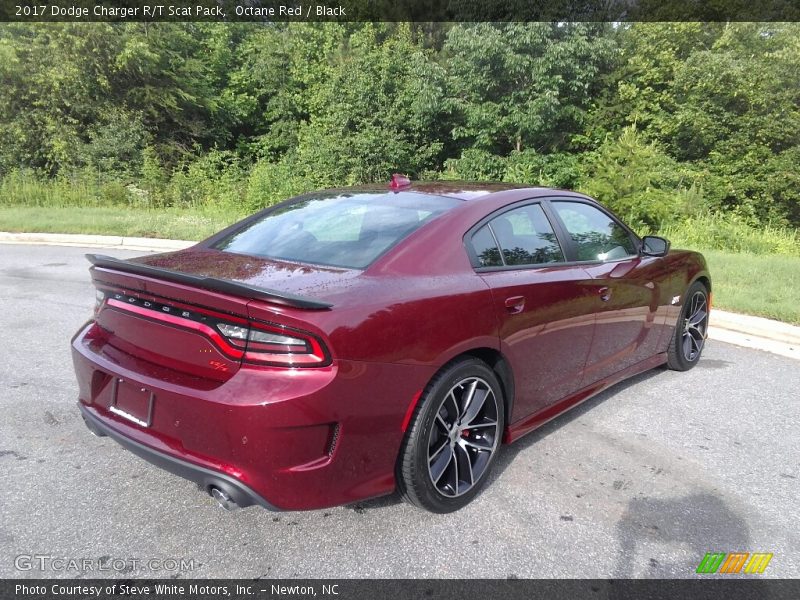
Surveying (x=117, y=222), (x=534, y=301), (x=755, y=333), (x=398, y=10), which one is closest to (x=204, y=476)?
(x=534, y=301)

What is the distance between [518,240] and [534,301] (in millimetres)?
380

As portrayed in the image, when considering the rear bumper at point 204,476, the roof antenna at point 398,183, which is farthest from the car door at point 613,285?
the rear bumper at point 204,476

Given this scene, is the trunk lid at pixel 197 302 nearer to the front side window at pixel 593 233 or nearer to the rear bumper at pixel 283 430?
the rear bumper at pixel 283 430

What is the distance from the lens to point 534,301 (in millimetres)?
3119

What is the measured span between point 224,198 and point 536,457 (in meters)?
16.5

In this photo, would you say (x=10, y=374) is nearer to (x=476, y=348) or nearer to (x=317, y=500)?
(x=317, y=500)

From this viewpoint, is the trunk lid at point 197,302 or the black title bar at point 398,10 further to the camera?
the black title bar at point 398,10

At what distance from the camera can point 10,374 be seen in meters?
4.45

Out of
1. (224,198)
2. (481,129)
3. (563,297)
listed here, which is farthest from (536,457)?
(481,129)

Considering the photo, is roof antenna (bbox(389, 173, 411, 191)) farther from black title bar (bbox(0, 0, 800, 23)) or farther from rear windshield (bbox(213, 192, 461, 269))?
black title bar (bbox(0, 0, 800, 23))

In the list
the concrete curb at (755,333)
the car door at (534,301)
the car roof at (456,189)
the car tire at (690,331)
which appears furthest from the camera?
the concrete curb at (755,333)

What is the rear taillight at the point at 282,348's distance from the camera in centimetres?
222

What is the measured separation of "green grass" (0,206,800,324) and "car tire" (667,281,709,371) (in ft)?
6.61

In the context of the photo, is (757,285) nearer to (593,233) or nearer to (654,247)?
(654,247)
